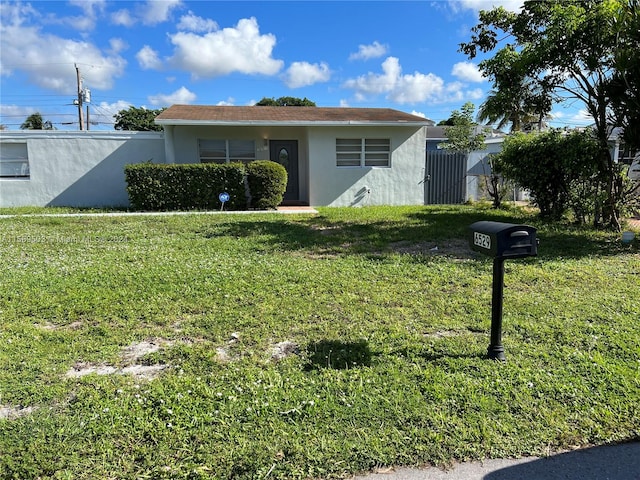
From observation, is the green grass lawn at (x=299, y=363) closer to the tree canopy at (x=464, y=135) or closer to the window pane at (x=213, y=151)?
the window pane at (x=213, y=151)

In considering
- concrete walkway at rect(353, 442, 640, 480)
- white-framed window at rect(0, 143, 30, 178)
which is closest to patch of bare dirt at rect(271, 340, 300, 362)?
concrete walkway at rect(353, 442, 640, 480)

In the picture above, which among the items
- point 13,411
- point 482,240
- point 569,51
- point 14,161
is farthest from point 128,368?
point 14,161

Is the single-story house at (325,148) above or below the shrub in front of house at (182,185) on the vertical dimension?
above

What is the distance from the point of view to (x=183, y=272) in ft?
19.7

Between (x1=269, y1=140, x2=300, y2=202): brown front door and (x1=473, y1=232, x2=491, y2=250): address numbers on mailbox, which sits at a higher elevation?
(x1=269, y1=140, x2=300, y2=202): brown front door

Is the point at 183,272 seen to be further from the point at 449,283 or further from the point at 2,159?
the point at 2,159

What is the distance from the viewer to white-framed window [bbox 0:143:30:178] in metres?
14.1

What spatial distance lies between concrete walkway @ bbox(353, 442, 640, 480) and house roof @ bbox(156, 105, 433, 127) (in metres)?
12.6

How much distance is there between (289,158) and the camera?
15.7 metres

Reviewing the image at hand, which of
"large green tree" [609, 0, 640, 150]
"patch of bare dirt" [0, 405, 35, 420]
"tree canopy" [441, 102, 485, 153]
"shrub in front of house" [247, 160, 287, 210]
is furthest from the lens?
"tree canopy" [441, 102, 485, 153]

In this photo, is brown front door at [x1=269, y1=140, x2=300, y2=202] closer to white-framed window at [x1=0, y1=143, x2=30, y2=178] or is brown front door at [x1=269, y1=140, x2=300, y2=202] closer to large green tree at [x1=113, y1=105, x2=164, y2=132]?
white-framed window at [x1=0, y1=143, x2=30, y2=178]

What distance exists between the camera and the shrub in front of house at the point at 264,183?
13.2 meters

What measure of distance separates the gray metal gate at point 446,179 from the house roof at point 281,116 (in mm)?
1995

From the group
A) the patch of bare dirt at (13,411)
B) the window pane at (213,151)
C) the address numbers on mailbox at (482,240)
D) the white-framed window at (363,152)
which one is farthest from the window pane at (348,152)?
the patch of bare dirt at (13,411)
